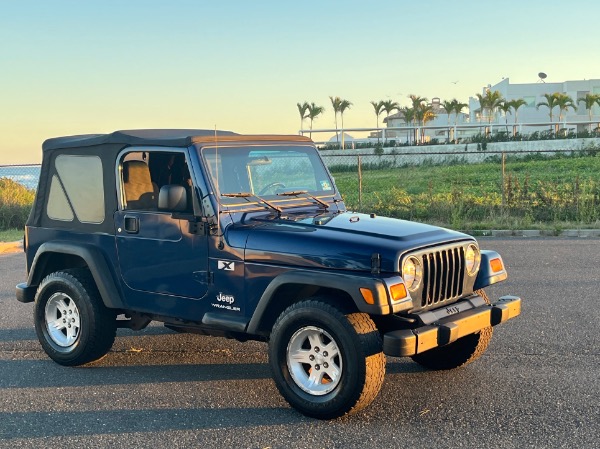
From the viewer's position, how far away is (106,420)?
480 centimetres

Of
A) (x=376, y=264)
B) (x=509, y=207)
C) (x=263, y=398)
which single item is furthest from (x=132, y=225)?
(x=509, y=207)

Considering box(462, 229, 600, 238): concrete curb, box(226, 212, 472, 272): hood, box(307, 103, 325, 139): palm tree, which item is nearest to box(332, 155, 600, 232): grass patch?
box(462, 229, 600, 238): concrete curb

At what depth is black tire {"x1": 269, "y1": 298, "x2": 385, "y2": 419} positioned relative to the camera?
14.9 ft

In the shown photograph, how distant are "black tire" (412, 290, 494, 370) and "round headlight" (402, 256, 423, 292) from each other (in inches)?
39.4

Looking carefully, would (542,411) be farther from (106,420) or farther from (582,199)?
(582,199)

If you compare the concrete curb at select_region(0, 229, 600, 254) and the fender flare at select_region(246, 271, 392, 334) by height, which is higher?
the fender flare at select_region(246, 271, 392, 334)

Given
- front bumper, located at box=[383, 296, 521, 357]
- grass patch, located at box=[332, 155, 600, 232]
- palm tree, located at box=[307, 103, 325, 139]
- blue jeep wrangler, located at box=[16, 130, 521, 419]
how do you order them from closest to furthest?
1. front bumper, located at box=[383, 296, 521, 357]
2. blue jeep wrangler, located at box=[16, 130, 521, 419]
3. grass patch, located at box=[332, 155, 600, 232]
4. palm tree, located at box=[307, 103, 325, 139]

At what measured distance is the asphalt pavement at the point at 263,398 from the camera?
4.44 meters

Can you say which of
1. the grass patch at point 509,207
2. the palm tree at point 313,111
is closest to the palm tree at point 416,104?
the palm tree at point 313,111

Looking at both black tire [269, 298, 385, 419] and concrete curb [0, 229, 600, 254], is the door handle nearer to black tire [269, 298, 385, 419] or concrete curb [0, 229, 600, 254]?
black tire [269, 298, 385, 419]

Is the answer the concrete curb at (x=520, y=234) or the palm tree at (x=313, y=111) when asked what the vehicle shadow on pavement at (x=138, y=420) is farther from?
the palm tree at (x=313, y=111)

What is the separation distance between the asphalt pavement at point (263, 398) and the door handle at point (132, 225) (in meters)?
1.23

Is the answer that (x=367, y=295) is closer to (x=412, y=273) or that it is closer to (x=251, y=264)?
(x=412, y=273)

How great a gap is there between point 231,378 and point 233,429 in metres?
1.10
